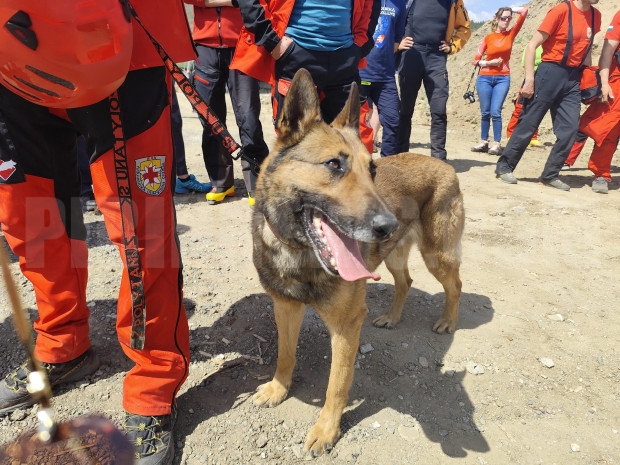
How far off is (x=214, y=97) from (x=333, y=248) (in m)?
3.66

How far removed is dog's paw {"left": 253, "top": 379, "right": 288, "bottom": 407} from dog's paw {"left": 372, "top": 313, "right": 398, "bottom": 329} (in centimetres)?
102

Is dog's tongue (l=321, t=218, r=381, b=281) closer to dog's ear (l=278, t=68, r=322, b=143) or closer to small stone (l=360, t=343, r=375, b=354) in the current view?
dog's ear (l=278, t=68, r=322, b=143)

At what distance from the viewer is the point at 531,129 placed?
21.6 feet

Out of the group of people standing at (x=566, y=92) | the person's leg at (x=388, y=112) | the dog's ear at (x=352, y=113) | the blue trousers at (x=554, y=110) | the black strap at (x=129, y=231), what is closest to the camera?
the black strap at (x=129, y=231)

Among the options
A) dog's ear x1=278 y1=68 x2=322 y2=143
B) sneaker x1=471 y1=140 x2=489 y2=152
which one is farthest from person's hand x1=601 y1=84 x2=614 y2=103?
dog's ear x1=278 y1=68 x2=322 y2=143

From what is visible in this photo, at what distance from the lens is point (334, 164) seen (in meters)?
1.96

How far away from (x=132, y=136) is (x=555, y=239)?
15.7 feet

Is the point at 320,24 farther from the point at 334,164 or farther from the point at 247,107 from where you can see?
the point at 334,164

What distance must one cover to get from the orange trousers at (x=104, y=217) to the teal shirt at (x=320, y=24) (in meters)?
1.77

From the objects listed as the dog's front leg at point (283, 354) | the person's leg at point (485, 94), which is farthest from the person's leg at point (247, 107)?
the person's leg at point (485, 94)

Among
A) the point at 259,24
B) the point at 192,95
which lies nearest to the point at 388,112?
the point at 259,24

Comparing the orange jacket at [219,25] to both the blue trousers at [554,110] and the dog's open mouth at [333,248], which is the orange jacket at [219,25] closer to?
the dog's open mouth at [333,248]

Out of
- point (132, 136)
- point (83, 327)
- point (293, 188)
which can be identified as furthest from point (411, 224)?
point (83, 327)

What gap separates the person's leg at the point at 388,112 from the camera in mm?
5699
